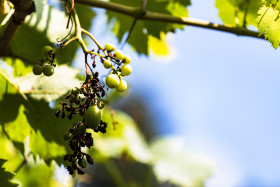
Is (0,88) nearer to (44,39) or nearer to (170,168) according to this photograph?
(44,39)

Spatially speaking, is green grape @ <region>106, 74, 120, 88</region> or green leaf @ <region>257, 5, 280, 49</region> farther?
green leaf @ <region>257, 5, 280, 49</region>

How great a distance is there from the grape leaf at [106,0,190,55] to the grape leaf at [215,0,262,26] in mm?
177

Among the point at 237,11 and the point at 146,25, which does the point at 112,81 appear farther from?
the point at 237,11

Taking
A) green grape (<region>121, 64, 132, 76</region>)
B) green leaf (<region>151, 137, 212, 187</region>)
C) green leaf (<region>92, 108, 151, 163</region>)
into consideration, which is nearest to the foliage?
green grape (<region>121, 64, 132, 76</region>)

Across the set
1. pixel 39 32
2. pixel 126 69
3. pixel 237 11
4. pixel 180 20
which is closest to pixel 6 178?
pixel 126 69

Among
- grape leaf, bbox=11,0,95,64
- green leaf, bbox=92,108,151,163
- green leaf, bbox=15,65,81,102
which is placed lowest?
green leaf, bbox=15,65,81,102

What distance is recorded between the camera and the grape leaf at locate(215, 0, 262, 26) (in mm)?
1669

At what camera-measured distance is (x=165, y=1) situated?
169 centimetres

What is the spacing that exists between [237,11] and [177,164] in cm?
199

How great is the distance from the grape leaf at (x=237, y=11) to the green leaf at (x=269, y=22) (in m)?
0.50

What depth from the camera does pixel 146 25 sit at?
5.73ft

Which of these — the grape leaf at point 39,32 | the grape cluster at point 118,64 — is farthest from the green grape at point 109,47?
the grape leaf at point 39,32

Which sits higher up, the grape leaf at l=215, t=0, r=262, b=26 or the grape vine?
the grape leaf at l=215, t=0, r=262, b=26

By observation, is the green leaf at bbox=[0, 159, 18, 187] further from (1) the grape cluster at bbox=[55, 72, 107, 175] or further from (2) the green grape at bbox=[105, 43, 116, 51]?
(2) the green grape at bbox=[105, 43, 116, 51]
